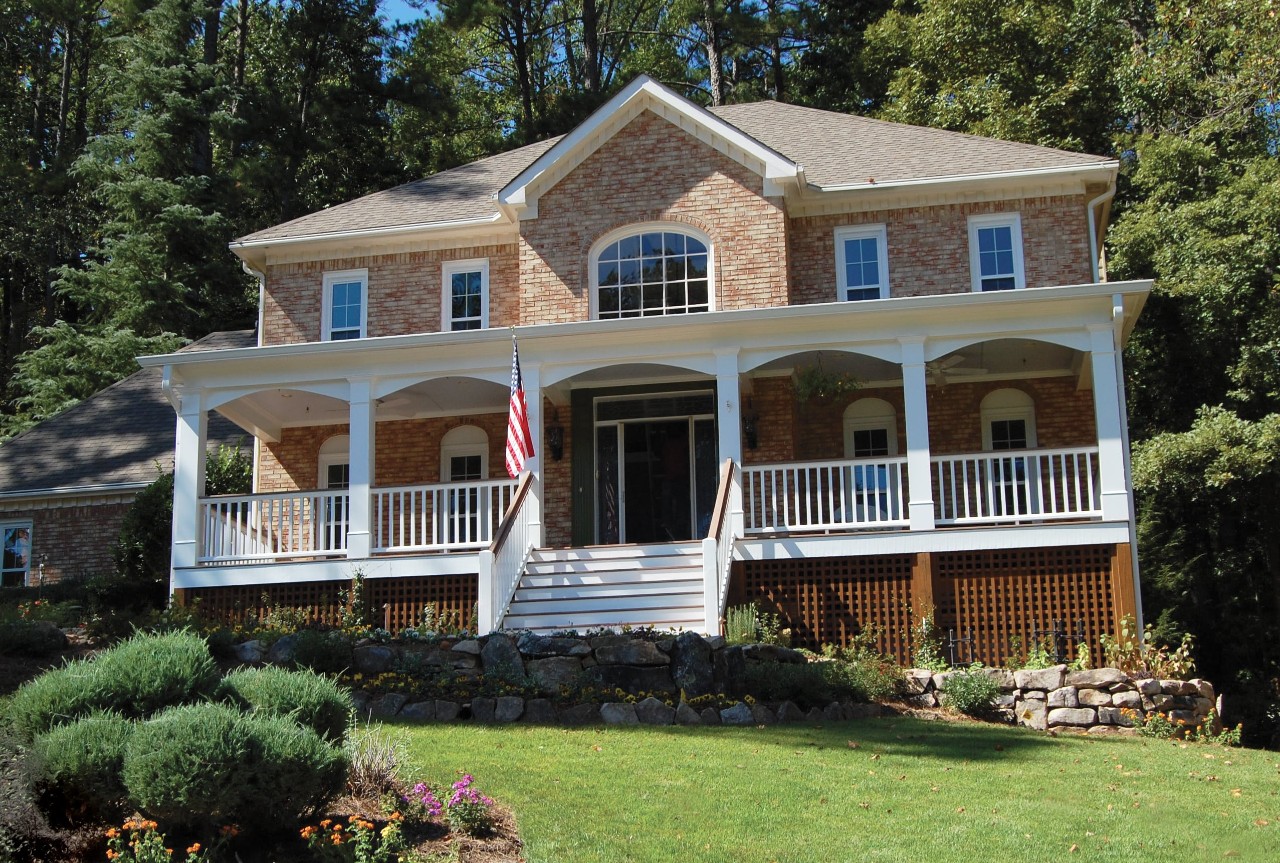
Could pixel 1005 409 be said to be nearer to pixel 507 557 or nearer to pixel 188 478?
pixel 507 557

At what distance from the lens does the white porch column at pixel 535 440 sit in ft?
57.9

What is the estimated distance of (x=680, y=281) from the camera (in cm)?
2011

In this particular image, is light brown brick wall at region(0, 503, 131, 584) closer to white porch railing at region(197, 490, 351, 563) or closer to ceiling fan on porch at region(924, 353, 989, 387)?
white porch railing at region(197, 490, 351, 563)

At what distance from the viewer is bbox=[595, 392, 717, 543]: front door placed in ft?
65.9

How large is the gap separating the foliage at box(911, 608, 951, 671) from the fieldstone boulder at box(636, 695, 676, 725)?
A: 4.02 m

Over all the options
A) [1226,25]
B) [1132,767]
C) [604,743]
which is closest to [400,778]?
[604,743]

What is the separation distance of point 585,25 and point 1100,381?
24.4 m

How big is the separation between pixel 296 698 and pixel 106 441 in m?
19.8

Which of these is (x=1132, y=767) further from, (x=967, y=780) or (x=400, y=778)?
(x=400, y=778)

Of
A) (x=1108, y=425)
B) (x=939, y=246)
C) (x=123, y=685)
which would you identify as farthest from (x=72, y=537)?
(x=1108, y=425)

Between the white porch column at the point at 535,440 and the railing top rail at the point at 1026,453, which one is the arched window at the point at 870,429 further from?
the white porch column at the point at 535,440

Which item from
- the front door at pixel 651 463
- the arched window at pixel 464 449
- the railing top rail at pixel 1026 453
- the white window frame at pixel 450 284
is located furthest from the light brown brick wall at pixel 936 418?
the white window frame at pixel 450 284

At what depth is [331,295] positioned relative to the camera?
22062 millimetres

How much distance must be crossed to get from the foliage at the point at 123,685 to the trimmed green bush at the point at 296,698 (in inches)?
8.4
